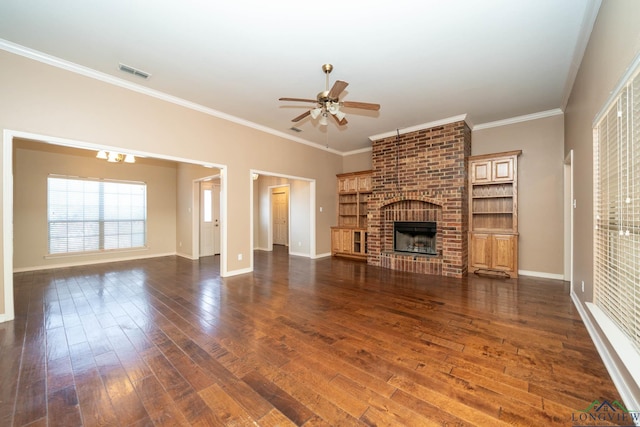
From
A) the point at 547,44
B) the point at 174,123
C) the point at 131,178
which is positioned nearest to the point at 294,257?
the point at 174,123

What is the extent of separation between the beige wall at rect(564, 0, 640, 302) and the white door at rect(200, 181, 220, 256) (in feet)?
24.7

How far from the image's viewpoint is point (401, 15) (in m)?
2.40

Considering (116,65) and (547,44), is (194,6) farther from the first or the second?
(547,44)

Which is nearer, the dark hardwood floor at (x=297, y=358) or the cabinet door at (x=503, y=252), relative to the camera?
the dark hardwood floor at (x=297, y=358)

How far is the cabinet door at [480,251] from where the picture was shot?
500cm

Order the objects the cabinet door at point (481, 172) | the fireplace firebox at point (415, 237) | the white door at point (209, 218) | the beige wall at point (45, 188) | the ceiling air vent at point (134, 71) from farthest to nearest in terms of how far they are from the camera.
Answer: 1. the white door at point (209, 218)
2. the fireplace firebox at point (415, 237)
3. the beige wall at point (45, 188)
4. the cabinet door at point (481, 172)
5. the ceiling air vent at point (134, 71)

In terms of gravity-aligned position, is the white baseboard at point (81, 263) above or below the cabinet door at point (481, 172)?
below

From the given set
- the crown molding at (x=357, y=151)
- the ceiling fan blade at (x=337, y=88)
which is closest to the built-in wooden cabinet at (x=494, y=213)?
the crown molding at (x=357, y=151)

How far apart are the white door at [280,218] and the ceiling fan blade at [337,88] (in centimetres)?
656

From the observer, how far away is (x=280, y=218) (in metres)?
9.65

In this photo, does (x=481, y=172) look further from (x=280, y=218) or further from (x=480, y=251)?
(x=280, y=218)

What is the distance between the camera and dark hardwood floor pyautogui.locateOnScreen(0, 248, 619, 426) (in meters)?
1.58

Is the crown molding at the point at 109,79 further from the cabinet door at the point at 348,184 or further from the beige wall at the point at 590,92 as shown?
the beige wall at the point at 590,92

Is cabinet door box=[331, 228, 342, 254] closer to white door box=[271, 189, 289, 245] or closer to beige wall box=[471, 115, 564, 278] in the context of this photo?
white door box=[271, 189, 289, 245]
